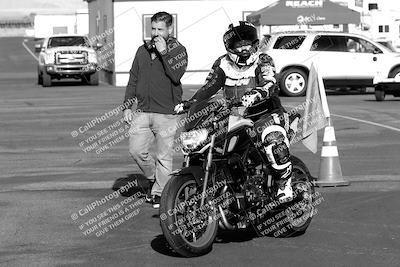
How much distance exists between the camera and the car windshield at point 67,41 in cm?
3762

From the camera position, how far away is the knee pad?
7680mm

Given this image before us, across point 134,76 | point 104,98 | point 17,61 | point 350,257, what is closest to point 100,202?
point 134,76

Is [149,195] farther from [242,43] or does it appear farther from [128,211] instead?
[242,43]

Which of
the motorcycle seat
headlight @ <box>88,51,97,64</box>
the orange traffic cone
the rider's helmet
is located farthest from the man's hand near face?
headlight @ <box>88,51,97,64</box>

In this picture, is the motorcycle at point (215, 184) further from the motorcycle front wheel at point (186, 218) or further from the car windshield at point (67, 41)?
the car windshield at point (67, 41)

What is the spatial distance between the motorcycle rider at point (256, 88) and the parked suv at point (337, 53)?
68.4 feet

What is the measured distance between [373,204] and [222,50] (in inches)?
1178

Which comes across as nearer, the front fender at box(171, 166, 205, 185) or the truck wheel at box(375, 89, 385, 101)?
the front fender at box(171, 166, 205, 185)

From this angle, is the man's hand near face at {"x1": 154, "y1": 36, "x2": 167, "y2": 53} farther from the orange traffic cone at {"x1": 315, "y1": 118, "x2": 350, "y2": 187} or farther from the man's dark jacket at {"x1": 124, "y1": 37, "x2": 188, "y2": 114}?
the orange traffic cone at {"x1": 315, "y1": 118, "x2": 350, "y2": 187}

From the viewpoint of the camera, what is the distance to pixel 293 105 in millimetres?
24250

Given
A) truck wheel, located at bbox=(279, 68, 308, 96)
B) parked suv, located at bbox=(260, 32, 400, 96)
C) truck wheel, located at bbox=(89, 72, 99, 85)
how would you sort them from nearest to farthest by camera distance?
truck wheel, located at bbox=(279, 68, 308, 96) → parked suv, located at bbox=(260, 32, 400, 96) → truck wheel, located at bbox=(89, 72, 99, 85)

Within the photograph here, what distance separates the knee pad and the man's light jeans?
81.8 inches

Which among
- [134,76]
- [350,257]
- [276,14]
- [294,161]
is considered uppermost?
[276,14]

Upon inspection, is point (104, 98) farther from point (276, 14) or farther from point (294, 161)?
point (294, 161)
